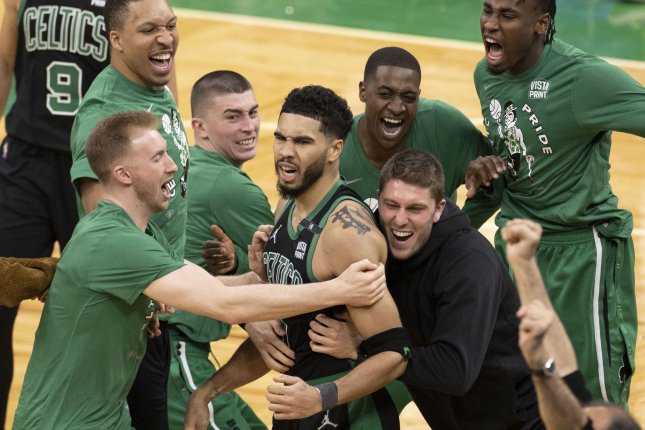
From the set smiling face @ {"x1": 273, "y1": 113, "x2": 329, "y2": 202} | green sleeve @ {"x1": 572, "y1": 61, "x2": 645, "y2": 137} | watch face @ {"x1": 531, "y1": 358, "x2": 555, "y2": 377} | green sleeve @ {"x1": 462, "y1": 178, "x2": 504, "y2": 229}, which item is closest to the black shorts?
smiling face @ {"x1": 273, "y1": 113, "x2": 329, "y2": 202}

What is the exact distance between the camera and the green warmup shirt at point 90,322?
4.57 metres

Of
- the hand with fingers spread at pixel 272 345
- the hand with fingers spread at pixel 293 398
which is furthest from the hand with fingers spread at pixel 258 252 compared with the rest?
the hand with fingers spread at pixel 293 398

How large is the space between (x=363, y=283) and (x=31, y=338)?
381 cm

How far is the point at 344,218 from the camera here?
4758 mm

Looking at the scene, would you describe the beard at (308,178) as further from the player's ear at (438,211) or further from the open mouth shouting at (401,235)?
the player's ear at (438,211)

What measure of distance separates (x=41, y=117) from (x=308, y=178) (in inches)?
80.6

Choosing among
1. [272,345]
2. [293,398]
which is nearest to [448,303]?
[293,398]

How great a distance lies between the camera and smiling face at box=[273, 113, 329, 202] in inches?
195

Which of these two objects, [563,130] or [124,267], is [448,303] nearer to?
[124,267]

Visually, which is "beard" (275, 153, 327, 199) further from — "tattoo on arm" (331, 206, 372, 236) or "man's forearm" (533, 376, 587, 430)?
"man's forearm" (533, 376, 587, 430)

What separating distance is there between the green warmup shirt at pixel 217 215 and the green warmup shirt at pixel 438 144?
484 mm

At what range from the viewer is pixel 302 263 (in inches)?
191

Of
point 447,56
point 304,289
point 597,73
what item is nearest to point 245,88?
point 597,73

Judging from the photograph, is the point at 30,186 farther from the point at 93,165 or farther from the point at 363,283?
the point at 363,283
